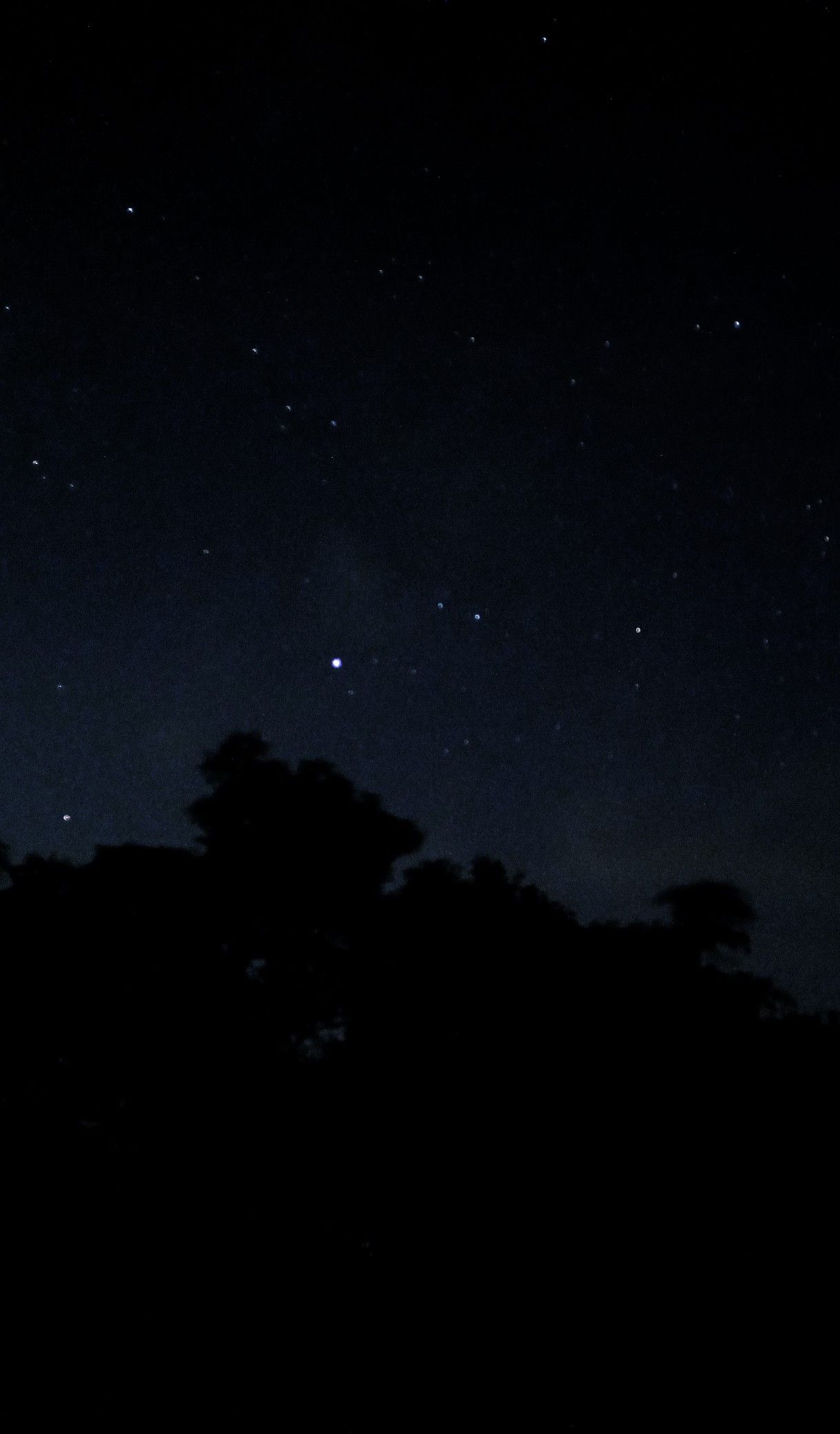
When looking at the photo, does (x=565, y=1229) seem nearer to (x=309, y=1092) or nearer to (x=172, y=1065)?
(x=309, y=1092)

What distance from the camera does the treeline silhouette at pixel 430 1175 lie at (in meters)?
7.14

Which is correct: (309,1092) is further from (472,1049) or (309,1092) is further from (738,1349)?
(738,1349)

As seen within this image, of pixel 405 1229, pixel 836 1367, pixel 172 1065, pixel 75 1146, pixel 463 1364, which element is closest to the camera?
pixel 836 1367

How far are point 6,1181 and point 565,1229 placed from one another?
6.07 metres

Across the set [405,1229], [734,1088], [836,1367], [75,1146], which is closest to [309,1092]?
[405,1229]

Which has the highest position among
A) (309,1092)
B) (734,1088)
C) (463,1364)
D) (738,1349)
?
(734,1088)

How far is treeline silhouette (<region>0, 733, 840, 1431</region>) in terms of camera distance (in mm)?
7141

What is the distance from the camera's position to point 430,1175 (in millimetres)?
8000

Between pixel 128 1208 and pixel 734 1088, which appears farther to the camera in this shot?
pixel 128 1208

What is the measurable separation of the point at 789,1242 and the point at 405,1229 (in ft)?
10.2

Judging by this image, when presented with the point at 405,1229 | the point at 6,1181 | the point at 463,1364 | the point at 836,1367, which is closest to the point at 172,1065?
the point at 6,1181

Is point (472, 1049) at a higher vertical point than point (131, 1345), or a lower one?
higher

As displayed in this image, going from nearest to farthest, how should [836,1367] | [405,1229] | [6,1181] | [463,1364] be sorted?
[836,1367] < [463,1364] < [405,1229] < [6,1181]

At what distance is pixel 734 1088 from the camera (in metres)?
7.80
